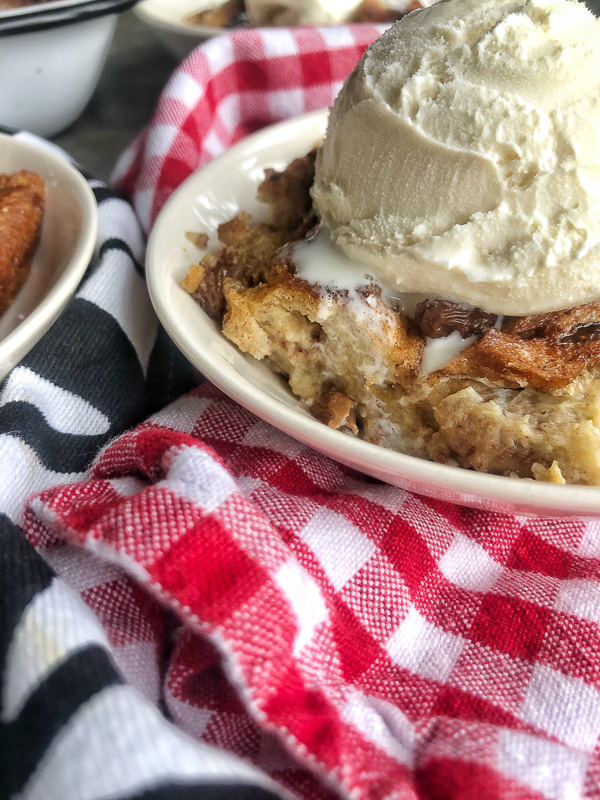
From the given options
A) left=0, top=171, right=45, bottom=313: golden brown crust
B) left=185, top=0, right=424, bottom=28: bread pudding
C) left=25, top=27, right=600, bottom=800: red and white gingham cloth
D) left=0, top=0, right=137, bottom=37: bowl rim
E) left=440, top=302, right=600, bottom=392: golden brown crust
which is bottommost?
left=25, top=27, right=600, bottom=800: red and white gingham cloth

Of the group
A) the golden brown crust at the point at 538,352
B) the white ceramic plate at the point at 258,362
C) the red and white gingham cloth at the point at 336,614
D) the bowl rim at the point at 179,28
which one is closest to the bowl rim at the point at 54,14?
the bowl rim at the point at 179,28

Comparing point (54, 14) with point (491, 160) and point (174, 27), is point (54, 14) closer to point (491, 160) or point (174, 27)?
point (174, 27)

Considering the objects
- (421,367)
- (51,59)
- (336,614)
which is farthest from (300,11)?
(336,614)

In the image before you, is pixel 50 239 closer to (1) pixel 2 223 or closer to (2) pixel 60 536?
(1) pixel 2 223

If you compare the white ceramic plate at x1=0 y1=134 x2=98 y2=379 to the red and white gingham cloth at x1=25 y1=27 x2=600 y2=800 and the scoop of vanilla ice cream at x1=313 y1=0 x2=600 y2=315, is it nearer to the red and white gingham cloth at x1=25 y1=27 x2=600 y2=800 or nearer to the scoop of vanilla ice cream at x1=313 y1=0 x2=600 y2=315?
the red and white gingham cloth at x1=25 y1=27 x2=600 y2=800


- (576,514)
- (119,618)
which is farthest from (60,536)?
(576,514)

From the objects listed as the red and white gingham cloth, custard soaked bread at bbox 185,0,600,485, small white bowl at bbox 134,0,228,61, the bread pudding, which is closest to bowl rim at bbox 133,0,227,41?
small white bowl at bbox 134,0,228,61
